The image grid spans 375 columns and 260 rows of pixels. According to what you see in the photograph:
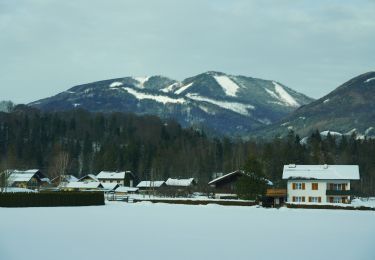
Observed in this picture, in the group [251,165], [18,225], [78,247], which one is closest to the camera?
[78,247]

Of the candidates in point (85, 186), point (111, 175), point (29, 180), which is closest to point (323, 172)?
point (85, 186)

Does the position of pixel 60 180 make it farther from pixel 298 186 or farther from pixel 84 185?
pixel 298 186

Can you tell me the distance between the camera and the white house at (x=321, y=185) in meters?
99.2

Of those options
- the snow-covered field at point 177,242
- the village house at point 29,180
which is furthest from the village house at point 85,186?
the snow-covered field at point 177,242

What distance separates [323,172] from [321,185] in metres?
3.01

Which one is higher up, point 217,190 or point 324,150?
point 324,150

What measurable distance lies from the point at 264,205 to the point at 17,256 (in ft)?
209

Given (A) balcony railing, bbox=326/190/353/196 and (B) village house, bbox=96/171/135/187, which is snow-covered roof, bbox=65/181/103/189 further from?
(A) balcony railing, bbox=326/190/353/196

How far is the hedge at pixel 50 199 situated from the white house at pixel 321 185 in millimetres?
37460

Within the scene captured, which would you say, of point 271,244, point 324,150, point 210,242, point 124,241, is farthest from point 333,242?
point 324,150

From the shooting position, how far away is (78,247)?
2580 cm

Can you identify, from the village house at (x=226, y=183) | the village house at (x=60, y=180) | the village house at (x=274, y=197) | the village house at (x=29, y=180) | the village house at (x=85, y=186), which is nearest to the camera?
the village house at (x=274, y=197)

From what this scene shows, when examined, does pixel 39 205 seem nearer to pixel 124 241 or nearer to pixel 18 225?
pixel 18 225

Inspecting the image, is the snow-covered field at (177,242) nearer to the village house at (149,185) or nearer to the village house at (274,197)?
the village house at (274,197)
